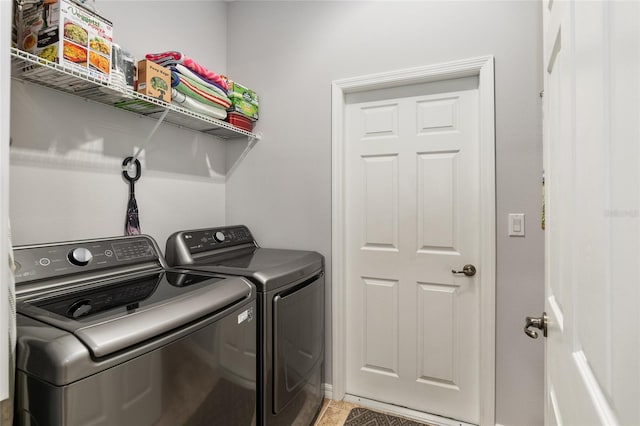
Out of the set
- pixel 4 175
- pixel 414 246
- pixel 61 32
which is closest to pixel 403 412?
pixel 414 246

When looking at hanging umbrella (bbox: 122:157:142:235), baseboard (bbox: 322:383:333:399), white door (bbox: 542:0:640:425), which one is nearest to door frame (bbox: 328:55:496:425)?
baseboard (bbox: 322:383:333:399)

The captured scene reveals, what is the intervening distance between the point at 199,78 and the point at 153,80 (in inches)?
14.2

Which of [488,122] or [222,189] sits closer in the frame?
[488,122]

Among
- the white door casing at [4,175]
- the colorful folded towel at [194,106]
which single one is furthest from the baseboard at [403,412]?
the colorful folded towel at [194,106]

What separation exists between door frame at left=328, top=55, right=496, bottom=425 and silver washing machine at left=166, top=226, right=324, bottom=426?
13 centimetres

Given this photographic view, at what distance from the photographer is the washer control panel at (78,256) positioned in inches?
44.6

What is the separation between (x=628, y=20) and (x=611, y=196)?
0.65 feet

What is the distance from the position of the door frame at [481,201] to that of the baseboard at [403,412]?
0.44 ft

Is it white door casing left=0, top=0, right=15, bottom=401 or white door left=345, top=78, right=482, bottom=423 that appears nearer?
white door casing left=0, top=0, right=15, bottom=401

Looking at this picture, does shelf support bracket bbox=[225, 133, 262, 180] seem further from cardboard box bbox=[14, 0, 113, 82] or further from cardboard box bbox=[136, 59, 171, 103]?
cardboard box bbox=[14, 0, 113, 82]

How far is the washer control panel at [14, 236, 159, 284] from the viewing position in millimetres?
1132

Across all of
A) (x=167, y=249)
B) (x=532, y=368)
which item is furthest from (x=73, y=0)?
(x=532, y=368)

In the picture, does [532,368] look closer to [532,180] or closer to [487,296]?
[487,296]

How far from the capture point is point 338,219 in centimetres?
212
